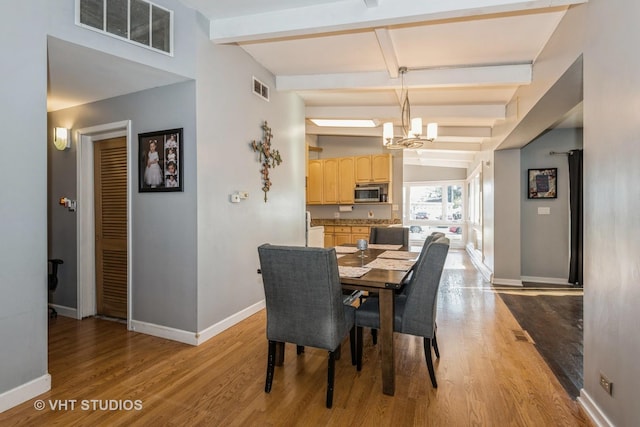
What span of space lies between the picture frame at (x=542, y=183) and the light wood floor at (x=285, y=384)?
311 centimetres

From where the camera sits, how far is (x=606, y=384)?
1.74 meters

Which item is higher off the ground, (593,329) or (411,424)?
(593,329)

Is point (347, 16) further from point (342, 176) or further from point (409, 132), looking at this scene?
point (342, 176)

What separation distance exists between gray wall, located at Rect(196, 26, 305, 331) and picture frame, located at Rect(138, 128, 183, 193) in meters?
0.21

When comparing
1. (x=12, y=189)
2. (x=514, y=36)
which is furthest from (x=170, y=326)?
(x=514, y=36)

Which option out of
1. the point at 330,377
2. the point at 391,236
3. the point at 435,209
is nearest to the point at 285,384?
the point at 330,377

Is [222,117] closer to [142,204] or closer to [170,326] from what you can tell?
[142,204]

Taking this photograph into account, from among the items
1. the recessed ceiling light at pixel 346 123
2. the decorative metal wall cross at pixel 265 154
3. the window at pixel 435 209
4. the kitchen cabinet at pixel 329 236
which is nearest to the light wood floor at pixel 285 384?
the decorative metal wall cross at pixel 265 154

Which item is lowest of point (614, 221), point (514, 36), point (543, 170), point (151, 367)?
point (151, 367)

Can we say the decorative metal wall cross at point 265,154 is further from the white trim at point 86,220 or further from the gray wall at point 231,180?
the white trim at point 86,220

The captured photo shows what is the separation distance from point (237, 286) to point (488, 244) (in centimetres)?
462

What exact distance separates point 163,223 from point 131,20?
1.63m

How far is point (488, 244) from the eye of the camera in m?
5.95

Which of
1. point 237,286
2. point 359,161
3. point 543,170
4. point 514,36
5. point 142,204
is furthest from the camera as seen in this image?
point 359,161
